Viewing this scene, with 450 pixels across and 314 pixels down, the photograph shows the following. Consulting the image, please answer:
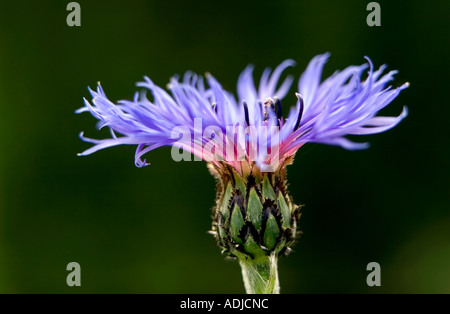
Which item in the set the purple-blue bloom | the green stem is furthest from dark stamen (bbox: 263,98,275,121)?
the green stem

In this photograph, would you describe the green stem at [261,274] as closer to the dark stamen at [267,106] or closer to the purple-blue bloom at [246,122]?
the purple-blue bloom at [246,122]

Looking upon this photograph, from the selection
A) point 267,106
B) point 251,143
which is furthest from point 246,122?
point 267,106

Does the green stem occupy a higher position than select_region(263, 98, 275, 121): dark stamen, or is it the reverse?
select_region(263, 98, 275, 121): dark stamen

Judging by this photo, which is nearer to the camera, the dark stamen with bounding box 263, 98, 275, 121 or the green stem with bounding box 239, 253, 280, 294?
the green stem with bounding box 239, 253, 280, 294

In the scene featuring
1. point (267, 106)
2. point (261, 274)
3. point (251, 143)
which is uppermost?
point (267, 106)

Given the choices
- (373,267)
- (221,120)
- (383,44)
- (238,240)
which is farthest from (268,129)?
(383,44)

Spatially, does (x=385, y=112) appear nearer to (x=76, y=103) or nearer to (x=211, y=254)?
(x=211, y=254)

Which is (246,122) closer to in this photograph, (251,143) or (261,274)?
(251,143)

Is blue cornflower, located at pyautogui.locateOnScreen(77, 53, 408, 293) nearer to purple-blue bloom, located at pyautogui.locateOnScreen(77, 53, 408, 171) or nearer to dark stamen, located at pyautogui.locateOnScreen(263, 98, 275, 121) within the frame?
purple-blue bloom, located at pyautogui.locateOnScreen(77, 53, 408, 171)

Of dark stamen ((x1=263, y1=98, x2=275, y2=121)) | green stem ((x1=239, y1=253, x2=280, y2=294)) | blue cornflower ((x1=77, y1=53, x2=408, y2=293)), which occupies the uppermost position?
dark stamen ((x1=263, y1=98, x2=275, y2=121))
